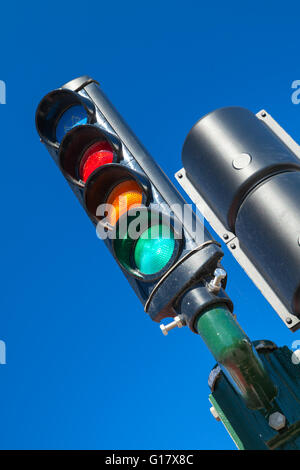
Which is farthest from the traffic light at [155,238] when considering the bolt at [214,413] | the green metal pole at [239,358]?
the bolt at [214,413]

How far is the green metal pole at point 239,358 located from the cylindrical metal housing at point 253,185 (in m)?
0.28

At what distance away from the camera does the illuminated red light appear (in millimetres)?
3938

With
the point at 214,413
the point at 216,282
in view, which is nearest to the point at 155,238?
the point at 216,282

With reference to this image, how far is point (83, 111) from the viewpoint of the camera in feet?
13.9

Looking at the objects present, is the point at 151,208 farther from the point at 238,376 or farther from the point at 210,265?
the point at 238,376

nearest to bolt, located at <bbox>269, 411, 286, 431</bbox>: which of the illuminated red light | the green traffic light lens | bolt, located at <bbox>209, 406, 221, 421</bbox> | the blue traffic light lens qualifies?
bolt, located at <bbox>209, 406, 221, 421</bbox>

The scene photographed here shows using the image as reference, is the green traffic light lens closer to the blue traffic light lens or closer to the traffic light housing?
the traffic light housing

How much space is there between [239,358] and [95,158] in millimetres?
1676

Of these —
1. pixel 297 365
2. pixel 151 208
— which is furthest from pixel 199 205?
pixel 297 365

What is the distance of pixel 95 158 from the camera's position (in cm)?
397

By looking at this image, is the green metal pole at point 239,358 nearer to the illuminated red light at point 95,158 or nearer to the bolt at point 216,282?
the bolt at point 216,282

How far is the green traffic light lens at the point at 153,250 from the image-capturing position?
3320 mm

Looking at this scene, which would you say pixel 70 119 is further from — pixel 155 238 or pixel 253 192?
pixel 253 192

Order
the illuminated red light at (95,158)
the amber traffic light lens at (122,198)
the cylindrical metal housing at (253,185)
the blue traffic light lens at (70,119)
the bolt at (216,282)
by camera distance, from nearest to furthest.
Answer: the cylindrical metal housing at (253,185)
the bolt at (216,282)
the amber traffic light lens at (122,198)
the illuminated red light at (95,158)
the blue traffic light lens at (70,119)
